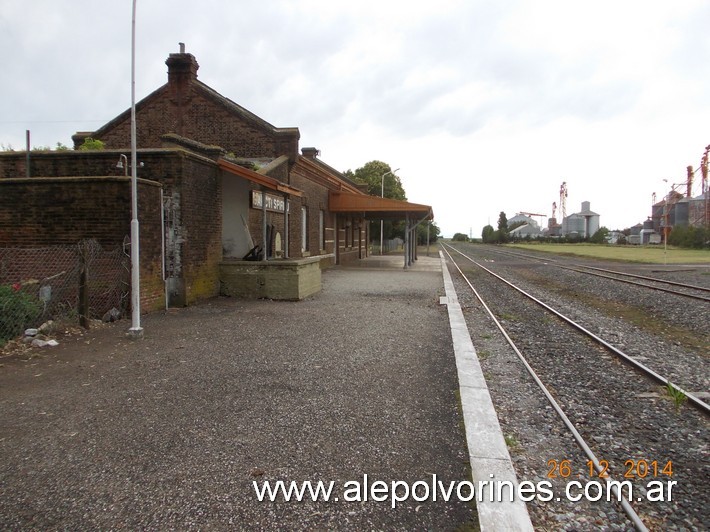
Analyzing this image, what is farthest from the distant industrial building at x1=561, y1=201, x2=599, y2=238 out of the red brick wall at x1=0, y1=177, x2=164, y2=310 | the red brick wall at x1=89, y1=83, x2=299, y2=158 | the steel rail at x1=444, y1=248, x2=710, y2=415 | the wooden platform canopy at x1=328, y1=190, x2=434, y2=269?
the red brick wall at x1=0, y1=177, x2=164, y2=310

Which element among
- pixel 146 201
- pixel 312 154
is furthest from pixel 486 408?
pixel 312 154

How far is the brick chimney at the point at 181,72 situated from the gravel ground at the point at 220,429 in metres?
14.0

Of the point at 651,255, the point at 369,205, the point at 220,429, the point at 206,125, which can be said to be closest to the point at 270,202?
the point at 206,125

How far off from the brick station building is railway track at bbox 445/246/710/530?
6.38 m

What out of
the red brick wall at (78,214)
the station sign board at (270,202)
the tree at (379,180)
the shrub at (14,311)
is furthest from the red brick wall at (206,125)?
the tree at (379,180)

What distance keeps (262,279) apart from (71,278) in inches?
164

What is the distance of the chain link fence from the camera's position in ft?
24.5

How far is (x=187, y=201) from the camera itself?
32.7ft

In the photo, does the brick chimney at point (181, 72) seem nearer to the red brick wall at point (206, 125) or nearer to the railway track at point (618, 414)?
the red brick wall at point (206, 125)

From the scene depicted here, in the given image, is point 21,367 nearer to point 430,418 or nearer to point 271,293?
point 430,418

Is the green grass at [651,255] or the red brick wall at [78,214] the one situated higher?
the red brick wall at [78,214]

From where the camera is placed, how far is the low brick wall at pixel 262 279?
450 inches

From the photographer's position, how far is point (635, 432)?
4.26 meters

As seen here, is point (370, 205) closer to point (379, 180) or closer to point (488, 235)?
point (379, 180)
